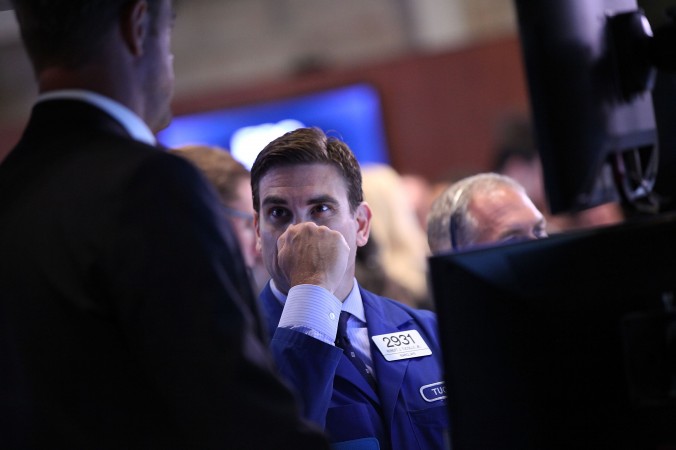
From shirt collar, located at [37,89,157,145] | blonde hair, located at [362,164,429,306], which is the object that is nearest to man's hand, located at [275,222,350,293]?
shirt collar, located at [37,89,157,145]

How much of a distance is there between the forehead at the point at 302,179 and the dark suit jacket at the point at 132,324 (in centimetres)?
65

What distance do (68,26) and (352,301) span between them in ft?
2.67

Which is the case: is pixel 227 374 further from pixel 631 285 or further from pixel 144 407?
pixel 631 285

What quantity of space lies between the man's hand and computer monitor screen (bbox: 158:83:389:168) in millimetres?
4360

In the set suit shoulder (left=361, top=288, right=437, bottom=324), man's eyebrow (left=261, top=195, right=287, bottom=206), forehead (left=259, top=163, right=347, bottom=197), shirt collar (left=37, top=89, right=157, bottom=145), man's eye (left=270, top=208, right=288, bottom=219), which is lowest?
suit shoulder (left=361, top=288, right=437, bottom=324)

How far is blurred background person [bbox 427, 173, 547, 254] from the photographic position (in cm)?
229

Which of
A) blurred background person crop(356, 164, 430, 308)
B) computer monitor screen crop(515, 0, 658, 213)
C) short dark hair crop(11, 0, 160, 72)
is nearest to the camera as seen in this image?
short dark hair crop(11, 0, 160, 72)

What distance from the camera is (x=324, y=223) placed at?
1812 millimetres

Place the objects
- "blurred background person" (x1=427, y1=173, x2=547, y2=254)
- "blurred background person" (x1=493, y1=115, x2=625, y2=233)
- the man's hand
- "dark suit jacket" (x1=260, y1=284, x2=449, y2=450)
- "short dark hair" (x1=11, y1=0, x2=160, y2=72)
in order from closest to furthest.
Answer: "short dark hair" (x1=11, y1=0, x2=160, y2=72) < "dark suit jacket" (x1=260, y1=284, x2=449, y2=450) < the man's hand < "blurred background person" (x1=427, y1=173, x2=547, y2=254) < "blurred background person" (x1=493, y1=115, x2=625, y2=233)

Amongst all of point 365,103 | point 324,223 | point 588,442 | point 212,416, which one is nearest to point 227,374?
point 212,416

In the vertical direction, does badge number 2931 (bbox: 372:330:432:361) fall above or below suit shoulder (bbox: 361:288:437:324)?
below

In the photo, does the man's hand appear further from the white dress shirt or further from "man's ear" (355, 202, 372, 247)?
"man's ear" (355, 202, 372, 247)

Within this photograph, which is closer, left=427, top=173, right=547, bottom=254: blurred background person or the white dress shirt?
the white dress shirt

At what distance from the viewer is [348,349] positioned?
69.6 inches
